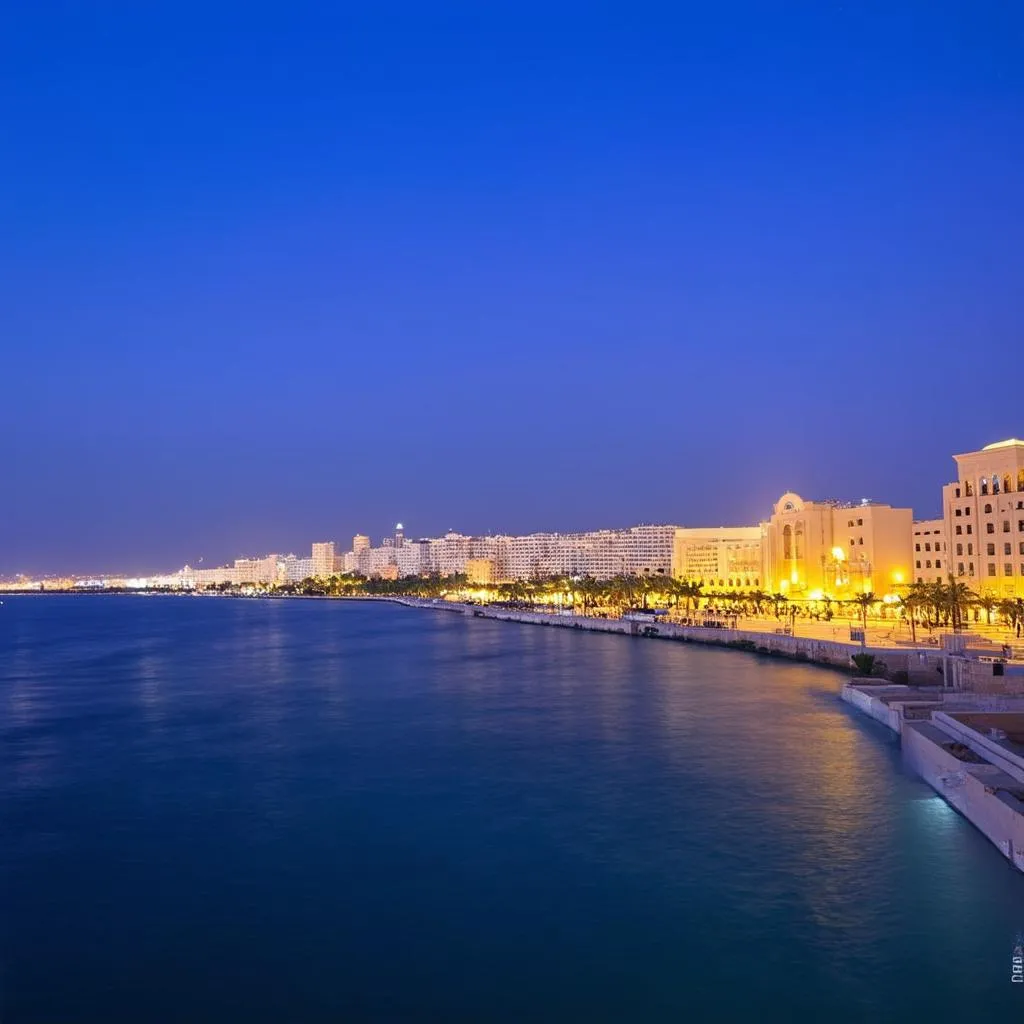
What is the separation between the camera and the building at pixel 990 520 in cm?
4003

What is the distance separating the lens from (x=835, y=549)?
57.7 m

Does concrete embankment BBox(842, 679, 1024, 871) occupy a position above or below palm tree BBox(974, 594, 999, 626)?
below

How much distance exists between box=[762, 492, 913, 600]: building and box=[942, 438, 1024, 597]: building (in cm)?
1090

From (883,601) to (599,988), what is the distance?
4542 centimetres

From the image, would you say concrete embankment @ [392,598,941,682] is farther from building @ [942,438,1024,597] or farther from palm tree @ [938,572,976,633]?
building @ [942,438,1024,597]

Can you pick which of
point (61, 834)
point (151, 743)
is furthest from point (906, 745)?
point (151, 743)

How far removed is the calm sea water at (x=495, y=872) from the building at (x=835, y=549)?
102 feet

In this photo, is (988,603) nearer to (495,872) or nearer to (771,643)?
(771,643)

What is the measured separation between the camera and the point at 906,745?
18.9 m

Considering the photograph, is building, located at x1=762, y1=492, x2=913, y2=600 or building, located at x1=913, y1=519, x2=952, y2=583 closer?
building, located at x1=913, y1=519, x2=952, y2=583

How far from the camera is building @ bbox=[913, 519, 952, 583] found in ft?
172

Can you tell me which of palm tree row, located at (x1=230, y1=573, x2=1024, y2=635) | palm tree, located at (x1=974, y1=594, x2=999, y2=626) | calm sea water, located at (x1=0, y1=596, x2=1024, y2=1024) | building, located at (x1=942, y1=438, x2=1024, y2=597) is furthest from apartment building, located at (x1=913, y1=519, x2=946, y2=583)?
calm sea water, located at (x1=0, y1=596, x2=1024, y2=1024)

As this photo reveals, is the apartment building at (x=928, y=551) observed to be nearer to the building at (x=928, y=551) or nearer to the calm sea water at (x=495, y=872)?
the building at (x=928, y=551)

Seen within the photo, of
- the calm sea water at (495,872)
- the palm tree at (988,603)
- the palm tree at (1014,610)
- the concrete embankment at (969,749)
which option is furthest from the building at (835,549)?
the concrete embankment at (969,749)
